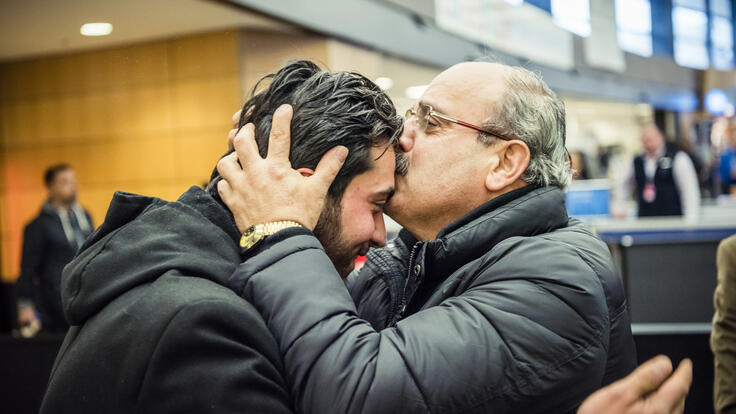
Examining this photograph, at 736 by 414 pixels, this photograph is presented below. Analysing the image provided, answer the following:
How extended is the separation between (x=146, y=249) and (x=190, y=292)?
0.50ft

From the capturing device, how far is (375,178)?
5.84 ft

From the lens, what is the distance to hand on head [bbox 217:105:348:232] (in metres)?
1.59

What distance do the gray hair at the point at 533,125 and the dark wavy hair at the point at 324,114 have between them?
429mm

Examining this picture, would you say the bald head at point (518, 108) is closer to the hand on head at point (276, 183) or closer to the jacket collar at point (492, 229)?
the jacket collar at point (492, 229)

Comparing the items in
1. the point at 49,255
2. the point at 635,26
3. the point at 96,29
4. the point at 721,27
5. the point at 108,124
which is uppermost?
the point at 721,27

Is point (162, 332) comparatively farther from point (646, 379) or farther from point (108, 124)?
point (108, 124)

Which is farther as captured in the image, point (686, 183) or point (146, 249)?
point (686, 183)

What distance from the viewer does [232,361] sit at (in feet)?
4.34

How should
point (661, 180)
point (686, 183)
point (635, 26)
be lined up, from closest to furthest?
point (686, 183), point (661, 180), point (635, 26)

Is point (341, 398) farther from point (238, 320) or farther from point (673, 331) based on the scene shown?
point (673, 331)

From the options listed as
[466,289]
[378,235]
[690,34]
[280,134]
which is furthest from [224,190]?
[690,34]

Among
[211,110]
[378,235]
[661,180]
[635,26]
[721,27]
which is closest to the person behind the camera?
[378,235]

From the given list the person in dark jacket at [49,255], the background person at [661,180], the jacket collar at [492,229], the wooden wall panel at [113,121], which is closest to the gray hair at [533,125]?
the jacket collar at [492,229]

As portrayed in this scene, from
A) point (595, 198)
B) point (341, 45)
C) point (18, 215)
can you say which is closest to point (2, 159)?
point (18, 215)
